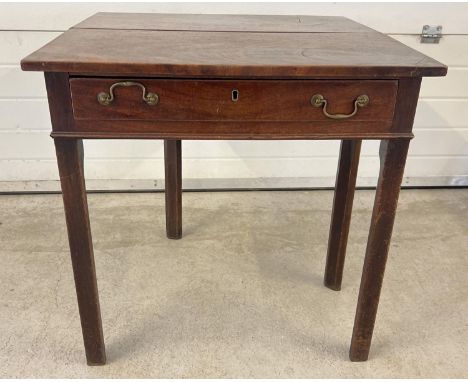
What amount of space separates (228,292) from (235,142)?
86 centimetres

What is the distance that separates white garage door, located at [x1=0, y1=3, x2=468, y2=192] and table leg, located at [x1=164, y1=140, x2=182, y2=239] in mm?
465

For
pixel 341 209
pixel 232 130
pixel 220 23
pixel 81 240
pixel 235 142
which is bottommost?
pixel 235 142

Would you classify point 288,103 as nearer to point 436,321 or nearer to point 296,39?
point 296,39

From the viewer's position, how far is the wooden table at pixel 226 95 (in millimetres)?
945

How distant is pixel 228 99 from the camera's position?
98 centimetres

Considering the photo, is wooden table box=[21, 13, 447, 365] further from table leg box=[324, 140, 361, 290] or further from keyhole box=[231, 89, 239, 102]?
table leg box=[324, 140, 361, 290]

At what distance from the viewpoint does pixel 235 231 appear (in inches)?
79.1

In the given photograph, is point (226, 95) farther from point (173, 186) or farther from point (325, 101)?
point (173, 186)

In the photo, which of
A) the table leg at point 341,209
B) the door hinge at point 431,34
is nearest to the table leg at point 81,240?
the table leg at point 341,209

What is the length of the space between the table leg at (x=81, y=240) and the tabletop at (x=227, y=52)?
196 mm

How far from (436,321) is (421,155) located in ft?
3.53

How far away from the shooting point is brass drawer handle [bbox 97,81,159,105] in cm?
95

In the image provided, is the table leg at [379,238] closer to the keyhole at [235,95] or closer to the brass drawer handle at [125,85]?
the keyhole at [235,95]

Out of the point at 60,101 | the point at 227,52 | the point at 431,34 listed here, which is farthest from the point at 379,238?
the point at 431,34
